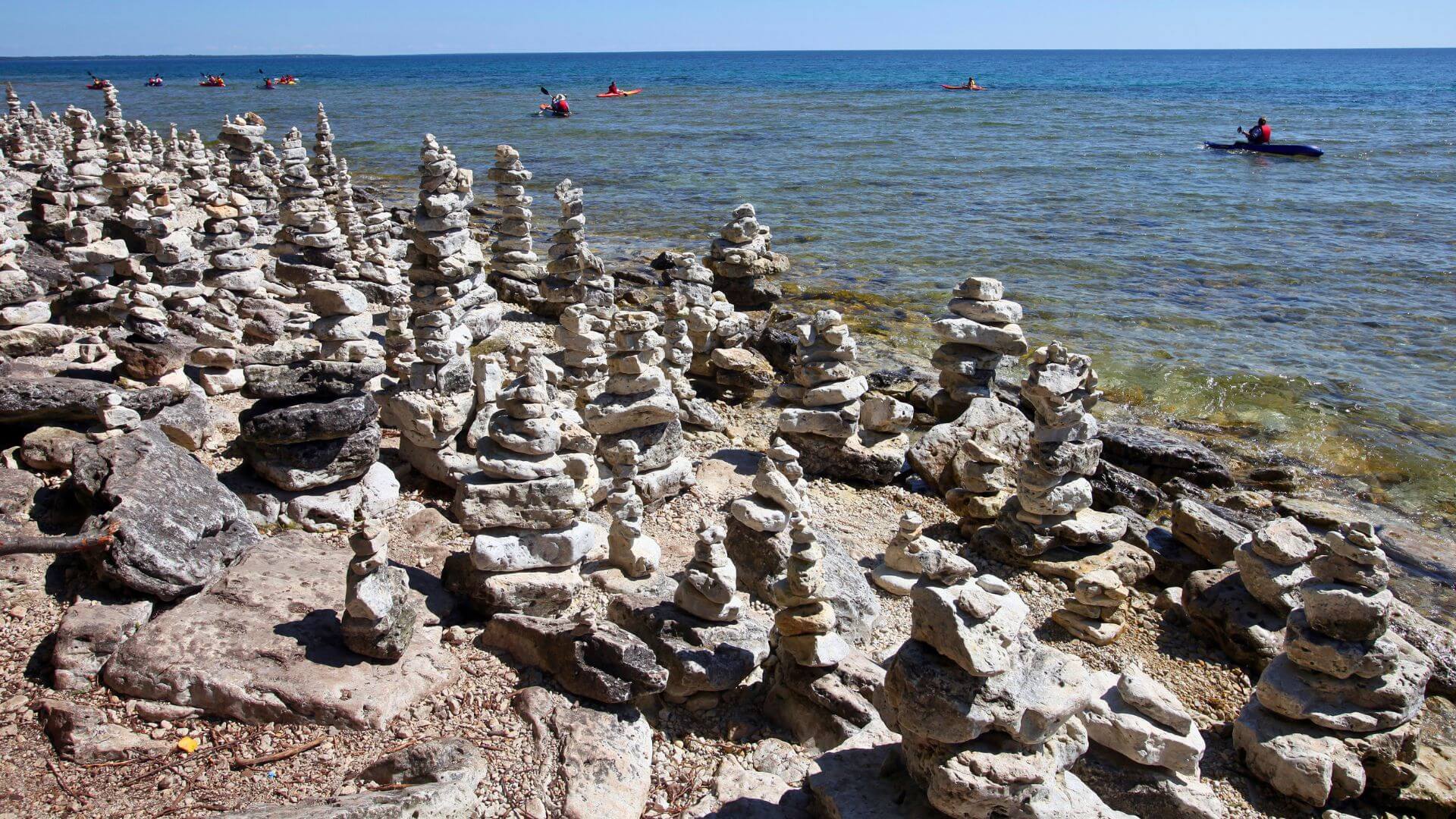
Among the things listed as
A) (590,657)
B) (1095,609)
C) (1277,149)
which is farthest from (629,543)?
(1277,149)

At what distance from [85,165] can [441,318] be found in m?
9.94

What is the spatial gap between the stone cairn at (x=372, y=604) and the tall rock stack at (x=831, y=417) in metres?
5.49

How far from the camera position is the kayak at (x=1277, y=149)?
129 feet

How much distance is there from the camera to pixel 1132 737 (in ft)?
18.7

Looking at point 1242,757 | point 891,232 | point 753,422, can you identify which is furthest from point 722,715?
point 891,232

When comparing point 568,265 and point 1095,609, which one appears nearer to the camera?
point 1095,609

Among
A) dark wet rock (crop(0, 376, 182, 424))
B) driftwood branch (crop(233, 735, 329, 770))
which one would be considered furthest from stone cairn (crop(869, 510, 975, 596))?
dark wet rock (crop(0, 376, 182, 424))

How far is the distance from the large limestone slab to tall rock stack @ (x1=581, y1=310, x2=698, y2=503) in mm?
3019

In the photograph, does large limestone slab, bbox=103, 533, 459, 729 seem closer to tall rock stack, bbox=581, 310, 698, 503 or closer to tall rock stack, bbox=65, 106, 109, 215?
tall rock stack, bbox=581, 310, 698, 503

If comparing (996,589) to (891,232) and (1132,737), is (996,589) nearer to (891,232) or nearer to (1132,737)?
(1132,737)

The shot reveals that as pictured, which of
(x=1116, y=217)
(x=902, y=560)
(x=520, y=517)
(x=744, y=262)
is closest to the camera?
(x=520, y=517)

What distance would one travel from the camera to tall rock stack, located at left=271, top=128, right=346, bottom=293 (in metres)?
8.42

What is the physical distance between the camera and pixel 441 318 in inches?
349

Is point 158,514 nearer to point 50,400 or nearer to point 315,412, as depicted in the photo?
point 315,412
